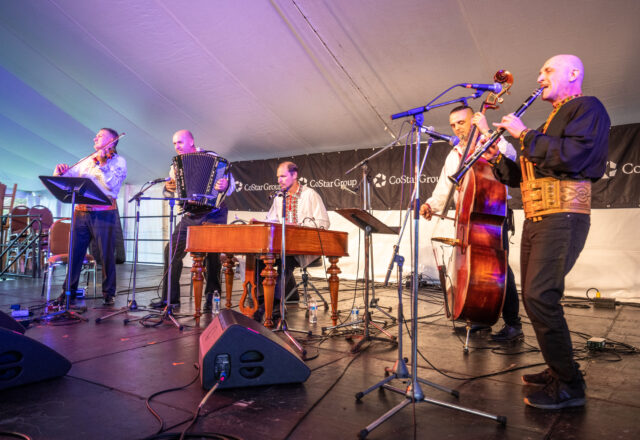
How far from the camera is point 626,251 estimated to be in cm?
589

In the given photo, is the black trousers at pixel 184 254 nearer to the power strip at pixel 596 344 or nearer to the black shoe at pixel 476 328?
the black shoe at pixel 476 328

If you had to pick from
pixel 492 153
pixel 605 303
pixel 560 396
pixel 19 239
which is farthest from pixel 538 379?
pixel 19 239

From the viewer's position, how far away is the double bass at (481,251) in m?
2.82

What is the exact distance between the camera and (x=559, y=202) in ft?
6.92

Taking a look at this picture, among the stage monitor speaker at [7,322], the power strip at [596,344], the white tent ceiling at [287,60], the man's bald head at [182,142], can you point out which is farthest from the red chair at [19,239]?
the power strip at [596,344]

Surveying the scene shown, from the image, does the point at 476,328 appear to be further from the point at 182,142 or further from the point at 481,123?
the point at 182,142

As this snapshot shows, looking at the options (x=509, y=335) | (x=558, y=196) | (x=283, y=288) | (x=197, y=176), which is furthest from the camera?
(x=197, y=176)

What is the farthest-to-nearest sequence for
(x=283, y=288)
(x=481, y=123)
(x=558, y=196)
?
(x=283, y=288), (x=481, y=123), (x=558, y=196)

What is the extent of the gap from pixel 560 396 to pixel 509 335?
5.03 ft

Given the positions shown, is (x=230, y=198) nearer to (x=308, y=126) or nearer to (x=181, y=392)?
(x=308, y=126)

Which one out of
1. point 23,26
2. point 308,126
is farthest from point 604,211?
point 23,26

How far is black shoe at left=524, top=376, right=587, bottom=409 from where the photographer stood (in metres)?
2.01

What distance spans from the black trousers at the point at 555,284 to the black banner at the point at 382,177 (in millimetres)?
2591

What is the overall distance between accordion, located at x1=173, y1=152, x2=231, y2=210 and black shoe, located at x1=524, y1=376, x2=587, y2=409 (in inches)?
133
